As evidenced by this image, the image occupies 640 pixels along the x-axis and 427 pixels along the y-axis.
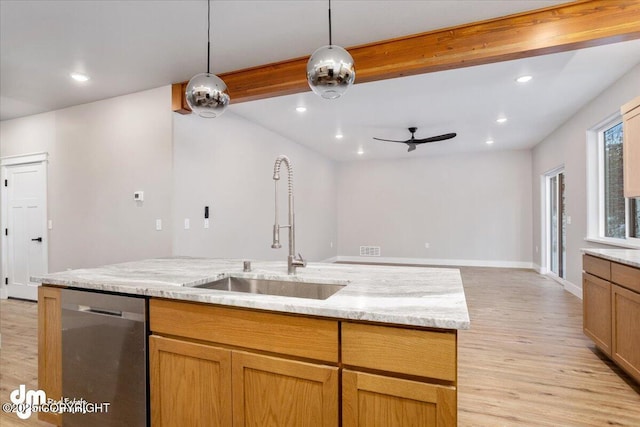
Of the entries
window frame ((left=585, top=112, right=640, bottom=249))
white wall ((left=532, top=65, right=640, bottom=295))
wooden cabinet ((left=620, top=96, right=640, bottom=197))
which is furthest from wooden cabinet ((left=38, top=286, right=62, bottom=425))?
window frame ((left=585, top=112, right=640, bottom=249))

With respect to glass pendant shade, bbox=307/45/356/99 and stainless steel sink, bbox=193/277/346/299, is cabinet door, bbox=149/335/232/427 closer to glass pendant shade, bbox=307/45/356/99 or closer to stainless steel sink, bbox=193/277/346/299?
stainless steel sink, bbox=193/277/346/299

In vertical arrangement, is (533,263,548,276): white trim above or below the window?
below

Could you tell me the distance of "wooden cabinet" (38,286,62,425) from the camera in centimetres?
179

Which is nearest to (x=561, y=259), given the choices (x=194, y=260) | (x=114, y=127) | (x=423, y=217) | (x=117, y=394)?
(x=423, y=217)

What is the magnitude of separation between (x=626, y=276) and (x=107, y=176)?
495 cm

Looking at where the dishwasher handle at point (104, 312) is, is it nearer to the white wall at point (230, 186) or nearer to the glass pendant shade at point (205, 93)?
the glass pendant shade at point (205, 93)

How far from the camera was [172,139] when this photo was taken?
3582mm

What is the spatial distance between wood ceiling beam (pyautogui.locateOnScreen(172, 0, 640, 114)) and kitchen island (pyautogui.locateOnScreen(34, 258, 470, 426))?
174 centimetres

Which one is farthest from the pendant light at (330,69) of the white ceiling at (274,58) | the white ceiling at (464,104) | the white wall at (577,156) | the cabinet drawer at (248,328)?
the white wall at (577,156)

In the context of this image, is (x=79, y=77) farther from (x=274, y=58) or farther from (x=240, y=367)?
(x=240, y=367)

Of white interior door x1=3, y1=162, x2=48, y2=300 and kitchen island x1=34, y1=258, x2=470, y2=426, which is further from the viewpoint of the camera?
white interior door x1=3, y1=162, x2=48, y2=300

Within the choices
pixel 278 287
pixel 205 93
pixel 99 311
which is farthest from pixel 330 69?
pixel 99 311

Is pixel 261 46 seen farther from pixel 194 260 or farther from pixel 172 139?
pixel 194 260

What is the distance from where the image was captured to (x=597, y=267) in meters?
2.72
